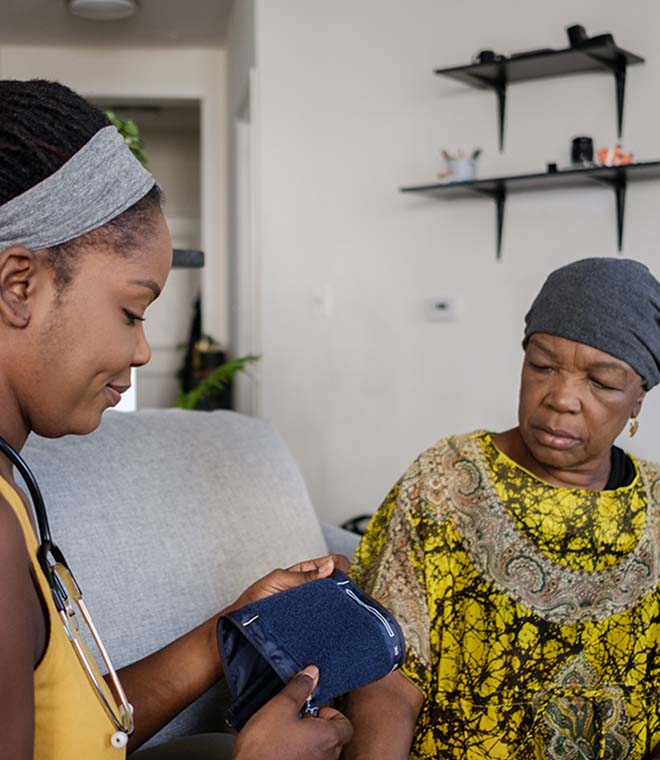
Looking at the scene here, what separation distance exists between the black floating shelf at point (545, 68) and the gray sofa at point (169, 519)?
185cm

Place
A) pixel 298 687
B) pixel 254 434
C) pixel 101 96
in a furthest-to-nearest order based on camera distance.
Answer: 1. pixel 101 96
2. pixel 254 434
3. pixel 298 687

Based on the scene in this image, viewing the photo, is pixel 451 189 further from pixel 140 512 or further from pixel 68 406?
pixel 68 406

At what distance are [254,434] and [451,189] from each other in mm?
1921

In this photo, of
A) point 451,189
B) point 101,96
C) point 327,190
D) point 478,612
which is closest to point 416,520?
point 478,612

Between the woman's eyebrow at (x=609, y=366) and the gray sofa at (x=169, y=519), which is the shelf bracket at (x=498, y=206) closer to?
the gray sofa at (x=169, y=519)

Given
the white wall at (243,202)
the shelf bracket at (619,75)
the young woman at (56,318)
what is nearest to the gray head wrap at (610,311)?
the young woman at (56,318)

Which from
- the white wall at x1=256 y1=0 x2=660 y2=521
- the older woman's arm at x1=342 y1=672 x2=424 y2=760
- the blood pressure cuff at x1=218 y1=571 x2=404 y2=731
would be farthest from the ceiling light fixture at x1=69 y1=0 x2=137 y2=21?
the blood pressure cuff at x1=218 y1=571 x2=404 y2=731

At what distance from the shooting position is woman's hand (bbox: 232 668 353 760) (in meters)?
0.97

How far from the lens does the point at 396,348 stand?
3.93 m

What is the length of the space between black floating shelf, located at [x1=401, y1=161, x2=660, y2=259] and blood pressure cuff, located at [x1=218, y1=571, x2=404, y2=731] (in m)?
2.30

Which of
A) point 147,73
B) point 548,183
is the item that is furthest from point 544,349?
point 147,73

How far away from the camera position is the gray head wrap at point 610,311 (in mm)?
1523

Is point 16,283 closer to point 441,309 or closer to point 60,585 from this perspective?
point 60,585

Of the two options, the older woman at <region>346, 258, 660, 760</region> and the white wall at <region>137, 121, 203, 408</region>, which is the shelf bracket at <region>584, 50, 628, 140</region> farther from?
the white wall at <region>137, 121, 203, 408</region>
